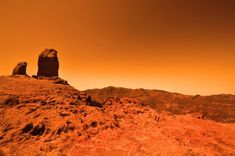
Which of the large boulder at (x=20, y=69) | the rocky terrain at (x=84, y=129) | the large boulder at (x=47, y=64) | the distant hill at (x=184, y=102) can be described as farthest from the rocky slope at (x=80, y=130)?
the distant hill at (x=184, y=102)

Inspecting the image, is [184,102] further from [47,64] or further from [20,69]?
[20,69]

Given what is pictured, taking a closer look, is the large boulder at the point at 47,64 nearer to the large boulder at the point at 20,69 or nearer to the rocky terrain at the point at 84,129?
the large boulder at the point at 20,69

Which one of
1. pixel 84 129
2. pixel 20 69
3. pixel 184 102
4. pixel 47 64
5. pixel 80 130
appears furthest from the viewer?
pixel 184 102

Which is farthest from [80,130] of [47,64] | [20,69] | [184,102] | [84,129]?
[184,102]

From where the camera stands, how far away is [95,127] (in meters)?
18.2

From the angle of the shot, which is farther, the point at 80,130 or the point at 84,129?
the point at 84,129

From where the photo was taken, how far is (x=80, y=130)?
17.1 meters

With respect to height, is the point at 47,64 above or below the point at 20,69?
above

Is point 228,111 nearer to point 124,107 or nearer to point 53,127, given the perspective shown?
point 124,107

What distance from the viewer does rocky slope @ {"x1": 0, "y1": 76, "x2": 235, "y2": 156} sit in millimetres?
14664

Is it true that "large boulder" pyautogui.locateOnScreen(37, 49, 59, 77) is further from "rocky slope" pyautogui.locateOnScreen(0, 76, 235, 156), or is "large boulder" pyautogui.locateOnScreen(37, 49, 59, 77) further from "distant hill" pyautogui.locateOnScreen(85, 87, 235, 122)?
"distant hill" pyautogui.locateOnScreen(85, 87, 235, 122)

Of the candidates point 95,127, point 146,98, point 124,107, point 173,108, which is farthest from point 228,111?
point 95,127

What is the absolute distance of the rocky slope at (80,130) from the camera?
14664 mm

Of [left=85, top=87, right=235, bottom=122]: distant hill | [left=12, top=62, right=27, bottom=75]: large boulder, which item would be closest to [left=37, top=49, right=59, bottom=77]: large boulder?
[left=12, top=62, right=27, bottom=75]: large boulder
